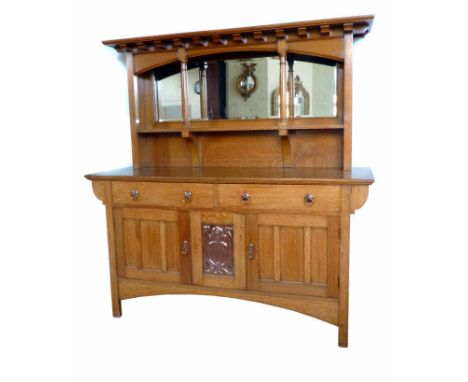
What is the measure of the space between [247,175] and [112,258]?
44.2 inches

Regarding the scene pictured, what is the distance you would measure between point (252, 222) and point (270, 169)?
473 mm

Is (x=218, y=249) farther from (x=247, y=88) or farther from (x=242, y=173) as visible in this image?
(x=247, y=88)

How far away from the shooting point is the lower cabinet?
2.35m

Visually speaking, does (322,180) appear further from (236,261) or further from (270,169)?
(236,261)

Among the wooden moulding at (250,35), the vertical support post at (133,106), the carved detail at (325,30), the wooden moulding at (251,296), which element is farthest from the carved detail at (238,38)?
the wooden moulding at (251,296)

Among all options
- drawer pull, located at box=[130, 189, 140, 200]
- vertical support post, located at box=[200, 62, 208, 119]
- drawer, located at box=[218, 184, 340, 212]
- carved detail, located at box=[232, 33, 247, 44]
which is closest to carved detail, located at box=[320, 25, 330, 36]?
carved detail, located at box=[232, 33, 247, 44]

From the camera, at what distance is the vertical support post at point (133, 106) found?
282 centimetres

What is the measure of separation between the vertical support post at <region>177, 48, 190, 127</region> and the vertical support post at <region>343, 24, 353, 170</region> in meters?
1.06

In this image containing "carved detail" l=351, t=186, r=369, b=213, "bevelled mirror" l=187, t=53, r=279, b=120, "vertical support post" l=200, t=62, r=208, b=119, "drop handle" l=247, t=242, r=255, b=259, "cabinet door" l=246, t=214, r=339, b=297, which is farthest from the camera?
"vertical support post" l=200, t=62, r=208, b=119

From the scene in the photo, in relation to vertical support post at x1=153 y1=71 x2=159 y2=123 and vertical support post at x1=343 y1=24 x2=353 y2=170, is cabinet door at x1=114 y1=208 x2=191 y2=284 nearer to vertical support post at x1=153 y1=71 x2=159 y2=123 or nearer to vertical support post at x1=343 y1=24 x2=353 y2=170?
vertical support post at x1=153 y1=71 x2=159 y2=123

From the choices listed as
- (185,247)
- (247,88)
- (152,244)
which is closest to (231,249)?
(185,247)

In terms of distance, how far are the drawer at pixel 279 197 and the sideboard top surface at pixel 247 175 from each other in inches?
1.6

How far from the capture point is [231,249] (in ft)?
8.16

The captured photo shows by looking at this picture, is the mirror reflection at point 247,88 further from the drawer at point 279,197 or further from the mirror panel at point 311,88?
the drawer at point 279,197
